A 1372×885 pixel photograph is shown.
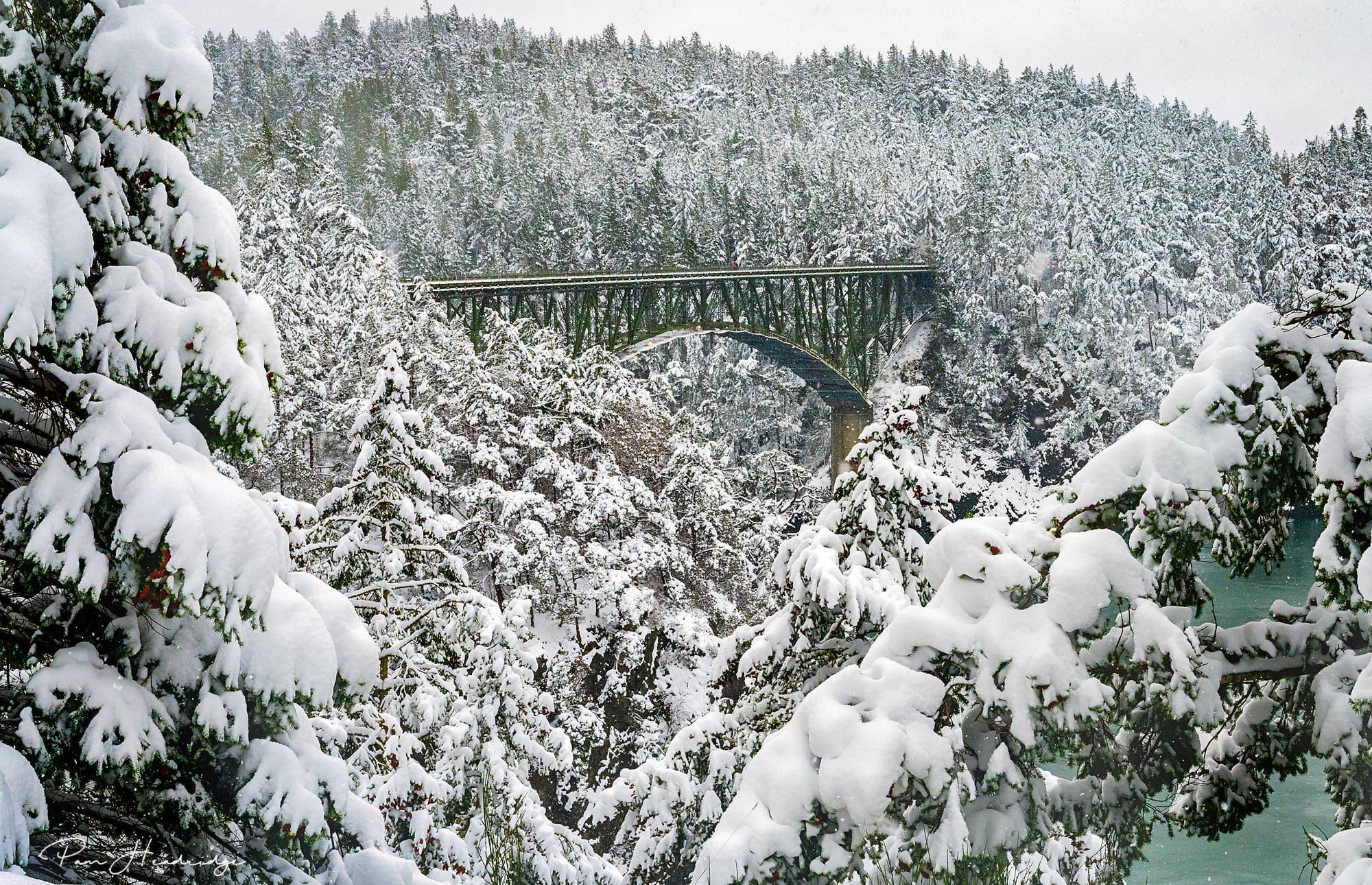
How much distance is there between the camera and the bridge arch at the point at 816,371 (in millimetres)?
43406

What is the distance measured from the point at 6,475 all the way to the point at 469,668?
922cm

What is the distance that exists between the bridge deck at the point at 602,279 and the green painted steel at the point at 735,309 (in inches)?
1.8

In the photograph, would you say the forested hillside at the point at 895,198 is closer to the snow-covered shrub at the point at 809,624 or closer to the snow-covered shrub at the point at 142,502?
the snow-covered shrub at the point at 809,624

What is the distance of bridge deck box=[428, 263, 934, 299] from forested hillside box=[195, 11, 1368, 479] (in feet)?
40.6

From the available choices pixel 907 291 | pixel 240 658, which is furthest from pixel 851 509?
pixel 907 291

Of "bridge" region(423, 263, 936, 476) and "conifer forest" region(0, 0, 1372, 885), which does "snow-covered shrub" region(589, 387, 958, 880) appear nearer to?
"conifer forest" region(0, 0, 1372, 885)

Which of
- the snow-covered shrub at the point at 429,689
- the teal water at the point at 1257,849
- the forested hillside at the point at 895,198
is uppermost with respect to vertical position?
the forested hillside at the point at 895,198

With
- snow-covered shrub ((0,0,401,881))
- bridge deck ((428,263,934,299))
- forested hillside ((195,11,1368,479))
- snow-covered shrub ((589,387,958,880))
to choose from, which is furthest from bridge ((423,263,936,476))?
snow-covered shrub ((0,0,401,881))

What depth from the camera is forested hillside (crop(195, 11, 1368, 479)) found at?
6200 centimetres

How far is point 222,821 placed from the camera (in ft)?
14.0

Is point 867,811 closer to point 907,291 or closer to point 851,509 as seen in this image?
point 851,509

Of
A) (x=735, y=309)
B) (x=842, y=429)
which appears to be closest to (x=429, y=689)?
(x=735, y=309)

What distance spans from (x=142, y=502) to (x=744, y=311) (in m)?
44.4

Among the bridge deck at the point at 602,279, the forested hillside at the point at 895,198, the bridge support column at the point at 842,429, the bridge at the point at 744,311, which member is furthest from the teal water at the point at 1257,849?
the forested hillside at the point at 895,198
